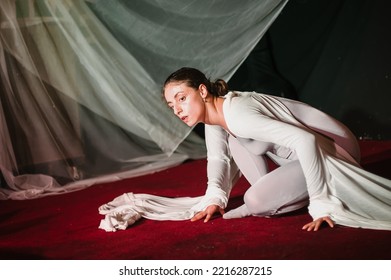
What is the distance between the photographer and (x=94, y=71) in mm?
2957

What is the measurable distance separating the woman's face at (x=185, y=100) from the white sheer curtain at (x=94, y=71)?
882 millimetres

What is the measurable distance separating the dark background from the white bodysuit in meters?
1.51

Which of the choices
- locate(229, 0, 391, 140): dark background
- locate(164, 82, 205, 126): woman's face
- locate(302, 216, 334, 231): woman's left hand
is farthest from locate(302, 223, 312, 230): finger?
locate(229, 0, 391, 140): dark background

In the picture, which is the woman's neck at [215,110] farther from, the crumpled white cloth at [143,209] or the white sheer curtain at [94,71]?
the white sheer curtain at [94,71]

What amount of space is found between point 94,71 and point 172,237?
1304mm

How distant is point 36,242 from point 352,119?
2.22 metres

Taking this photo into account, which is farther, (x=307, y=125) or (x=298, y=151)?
(x=307, y=125)

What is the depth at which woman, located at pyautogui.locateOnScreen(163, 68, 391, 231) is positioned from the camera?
5.93 ft

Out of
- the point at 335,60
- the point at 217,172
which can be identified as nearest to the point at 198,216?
the point at 217,172

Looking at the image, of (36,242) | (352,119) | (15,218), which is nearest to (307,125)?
(36,242)

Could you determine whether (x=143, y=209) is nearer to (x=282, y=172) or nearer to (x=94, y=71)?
(x=282, y=172)

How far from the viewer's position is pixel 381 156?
2.99 meters

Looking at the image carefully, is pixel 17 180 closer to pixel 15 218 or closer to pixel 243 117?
pixel 15 218

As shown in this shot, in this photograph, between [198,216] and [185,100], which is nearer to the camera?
[185,100]
